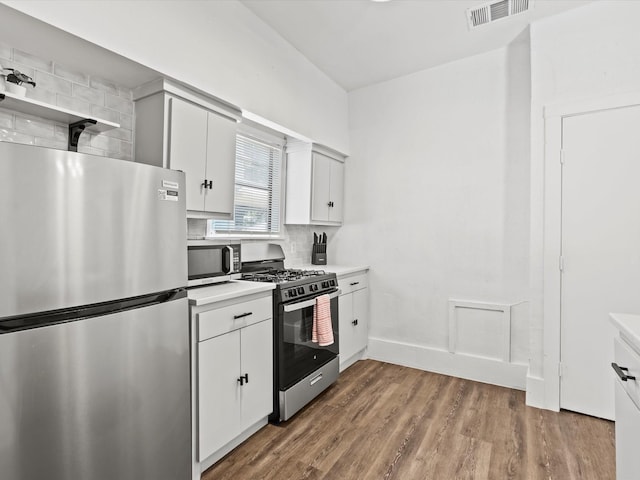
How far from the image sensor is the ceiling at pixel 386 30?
102 inches

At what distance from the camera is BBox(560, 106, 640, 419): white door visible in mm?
2432

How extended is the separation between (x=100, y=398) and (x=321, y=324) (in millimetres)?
1605

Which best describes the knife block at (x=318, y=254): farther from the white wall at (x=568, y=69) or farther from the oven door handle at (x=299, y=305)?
the white wall at (x=568, y=69)

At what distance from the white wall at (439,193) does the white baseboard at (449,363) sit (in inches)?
3.2

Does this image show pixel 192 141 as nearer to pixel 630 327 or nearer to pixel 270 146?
pixel 270 146

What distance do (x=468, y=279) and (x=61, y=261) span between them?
3.11m

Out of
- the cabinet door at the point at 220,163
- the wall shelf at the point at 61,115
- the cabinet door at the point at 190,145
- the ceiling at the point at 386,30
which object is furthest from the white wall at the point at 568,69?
the wall shelf at the point at 61,115

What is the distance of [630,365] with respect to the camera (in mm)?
1170

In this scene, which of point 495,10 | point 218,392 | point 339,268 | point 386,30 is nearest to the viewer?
point 218,392

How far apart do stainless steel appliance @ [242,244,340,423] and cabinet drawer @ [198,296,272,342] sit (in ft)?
0.41

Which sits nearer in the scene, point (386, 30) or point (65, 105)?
point (65, 105)

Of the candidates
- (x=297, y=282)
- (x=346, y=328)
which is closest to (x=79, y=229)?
(x=297, y=282)

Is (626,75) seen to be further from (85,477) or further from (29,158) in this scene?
(85,477)

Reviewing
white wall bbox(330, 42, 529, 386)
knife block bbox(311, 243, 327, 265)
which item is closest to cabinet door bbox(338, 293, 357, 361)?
white wall bbox(330, 42, 529, 386)
